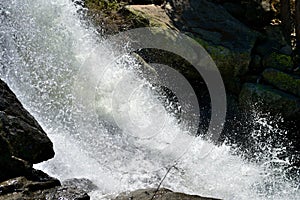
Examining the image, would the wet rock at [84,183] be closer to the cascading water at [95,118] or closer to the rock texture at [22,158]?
the cascading water at [95,118]

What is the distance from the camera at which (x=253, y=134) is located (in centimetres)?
882

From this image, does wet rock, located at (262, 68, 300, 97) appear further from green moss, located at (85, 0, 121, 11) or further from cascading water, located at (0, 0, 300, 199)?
green moss, located at (85, 0, 121, 11)

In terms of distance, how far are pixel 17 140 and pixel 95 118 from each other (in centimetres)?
364

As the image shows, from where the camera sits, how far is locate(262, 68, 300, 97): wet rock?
9.16 metres

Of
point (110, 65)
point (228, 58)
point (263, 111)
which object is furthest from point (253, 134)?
point (110, 65)

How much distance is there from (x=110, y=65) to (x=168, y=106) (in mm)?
1451

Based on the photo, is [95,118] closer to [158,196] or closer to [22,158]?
[22,158]

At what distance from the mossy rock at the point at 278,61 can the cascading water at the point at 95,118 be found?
236 centimetres

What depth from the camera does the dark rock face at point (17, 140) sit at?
13.5 ft

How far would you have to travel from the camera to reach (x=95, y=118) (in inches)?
312

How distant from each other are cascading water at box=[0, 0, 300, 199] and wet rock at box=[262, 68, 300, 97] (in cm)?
186

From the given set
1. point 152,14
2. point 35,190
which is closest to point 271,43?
point 152,14

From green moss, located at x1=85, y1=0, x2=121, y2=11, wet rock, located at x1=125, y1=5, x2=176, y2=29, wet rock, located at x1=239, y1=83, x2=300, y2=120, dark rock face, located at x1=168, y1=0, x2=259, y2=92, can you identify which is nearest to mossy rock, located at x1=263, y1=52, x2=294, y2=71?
dark rock face, located at x1=168, y1=0, x2=259, y2=92

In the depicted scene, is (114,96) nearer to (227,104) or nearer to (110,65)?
(110,65)
